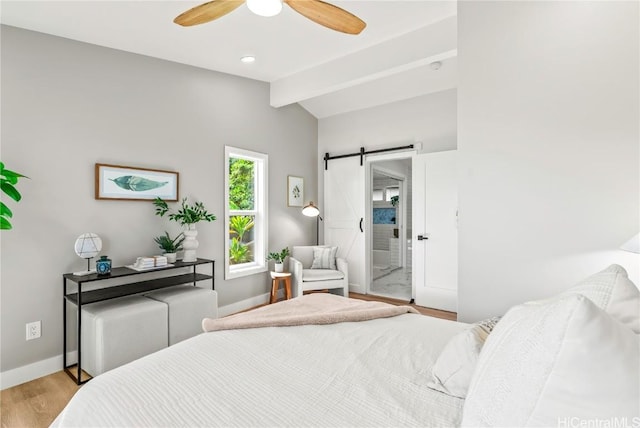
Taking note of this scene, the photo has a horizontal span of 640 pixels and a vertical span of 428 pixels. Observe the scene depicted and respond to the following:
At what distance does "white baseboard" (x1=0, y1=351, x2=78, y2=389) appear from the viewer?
2.33 meters

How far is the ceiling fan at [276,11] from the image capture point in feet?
5.88

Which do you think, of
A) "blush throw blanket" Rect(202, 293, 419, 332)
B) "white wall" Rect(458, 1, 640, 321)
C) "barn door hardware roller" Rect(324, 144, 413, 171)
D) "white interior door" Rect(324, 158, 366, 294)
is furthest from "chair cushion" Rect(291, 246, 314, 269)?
"white wall" Rect(458, 1, 640, 321)

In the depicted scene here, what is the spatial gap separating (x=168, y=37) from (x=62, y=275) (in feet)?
7.08

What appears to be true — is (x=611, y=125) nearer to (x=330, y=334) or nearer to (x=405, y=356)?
(x=405, y=356)

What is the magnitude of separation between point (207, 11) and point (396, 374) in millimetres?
2148

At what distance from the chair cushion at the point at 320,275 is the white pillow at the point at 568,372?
3.48m

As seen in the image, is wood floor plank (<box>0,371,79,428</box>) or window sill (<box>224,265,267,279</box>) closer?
wood floor plank (<box>0,371,79,428</box>)

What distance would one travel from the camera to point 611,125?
1.89 meters

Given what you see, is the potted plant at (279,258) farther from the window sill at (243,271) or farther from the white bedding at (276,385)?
the white bedding at (276,385)

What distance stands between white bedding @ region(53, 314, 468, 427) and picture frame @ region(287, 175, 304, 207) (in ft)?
10.4

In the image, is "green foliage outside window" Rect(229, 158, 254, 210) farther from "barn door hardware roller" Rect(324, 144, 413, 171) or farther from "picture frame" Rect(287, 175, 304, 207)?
"barn door hardware roller" Rect(324, 144, 413, 171)

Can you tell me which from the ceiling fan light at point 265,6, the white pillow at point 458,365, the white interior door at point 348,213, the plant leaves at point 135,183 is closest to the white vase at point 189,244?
the plant leaves at point 135,183

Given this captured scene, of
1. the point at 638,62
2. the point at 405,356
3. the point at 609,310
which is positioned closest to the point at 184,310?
the point at 405,356

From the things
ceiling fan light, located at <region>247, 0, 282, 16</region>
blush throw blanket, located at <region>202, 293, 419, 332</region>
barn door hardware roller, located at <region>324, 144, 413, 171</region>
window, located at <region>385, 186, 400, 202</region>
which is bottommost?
blush throw blanket, located at <region>202, 293, 419, 332</region>
